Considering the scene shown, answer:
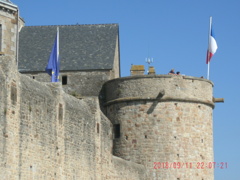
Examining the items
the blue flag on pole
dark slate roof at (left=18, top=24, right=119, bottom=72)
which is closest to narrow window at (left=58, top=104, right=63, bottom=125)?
the blue flag on pole

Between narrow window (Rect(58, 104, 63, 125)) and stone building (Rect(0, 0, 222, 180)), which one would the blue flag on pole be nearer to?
stone building (Rect(0, 0, 222, 180))

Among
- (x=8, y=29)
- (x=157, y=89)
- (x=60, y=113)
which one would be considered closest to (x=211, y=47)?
(x=157, y=89)

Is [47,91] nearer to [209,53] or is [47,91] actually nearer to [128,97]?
[128,97]

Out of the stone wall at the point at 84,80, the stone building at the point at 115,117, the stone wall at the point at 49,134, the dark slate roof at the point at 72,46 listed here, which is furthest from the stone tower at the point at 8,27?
the stone wall at the point at 49,134

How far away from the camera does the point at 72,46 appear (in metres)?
39.4

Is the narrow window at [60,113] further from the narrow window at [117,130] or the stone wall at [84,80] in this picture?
the stone wall at [84,80]

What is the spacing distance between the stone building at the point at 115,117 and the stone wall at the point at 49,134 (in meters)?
0.04

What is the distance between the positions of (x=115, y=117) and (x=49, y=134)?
10007 millimetres

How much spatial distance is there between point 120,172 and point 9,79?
10.7 m

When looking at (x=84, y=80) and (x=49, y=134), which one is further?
(x=84, y=80)

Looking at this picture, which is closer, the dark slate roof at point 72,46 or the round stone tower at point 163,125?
the round stone tower at point 163,125

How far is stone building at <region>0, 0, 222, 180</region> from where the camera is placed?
28.9 m

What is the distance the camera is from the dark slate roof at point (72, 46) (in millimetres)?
38281

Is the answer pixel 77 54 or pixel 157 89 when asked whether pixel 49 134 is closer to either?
pixel 157 89
